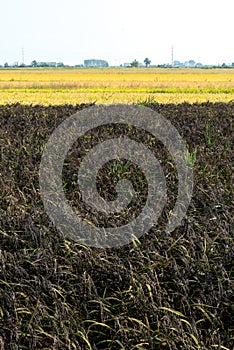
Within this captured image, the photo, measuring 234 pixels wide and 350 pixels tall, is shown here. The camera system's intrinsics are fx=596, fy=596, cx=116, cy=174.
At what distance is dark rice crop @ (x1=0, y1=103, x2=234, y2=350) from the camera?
296cm

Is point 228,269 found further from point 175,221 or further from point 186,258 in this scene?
point 175,221

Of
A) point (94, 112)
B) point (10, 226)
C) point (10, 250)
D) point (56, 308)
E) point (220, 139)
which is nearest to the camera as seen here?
point (56, 308)

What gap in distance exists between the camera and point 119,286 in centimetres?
345

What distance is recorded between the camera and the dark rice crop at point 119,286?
9.71 feet

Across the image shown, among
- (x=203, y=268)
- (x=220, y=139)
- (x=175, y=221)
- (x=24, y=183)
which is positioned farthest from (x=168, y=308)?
(x=220, y=139)

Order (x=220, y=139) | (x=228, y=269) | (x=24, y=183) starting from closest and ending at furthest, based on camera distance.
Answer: (x=228, y=269), (x=24, y=183), (x=220, y=139)

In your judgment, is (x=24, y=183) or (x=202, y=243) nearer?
(x=202, y=243)

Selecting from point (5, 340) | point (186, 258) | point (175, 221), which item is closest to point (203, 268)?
point (186, 258)

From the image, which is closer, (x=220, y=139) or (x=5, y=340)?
(x=5, y=340)

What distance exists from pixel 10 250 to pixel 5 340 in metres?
1.06

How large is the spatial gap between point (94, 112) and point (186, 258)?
25.6 ft

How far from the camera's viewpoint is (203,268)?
3479 millimetres

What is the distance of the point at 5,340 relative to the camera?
3012 mm

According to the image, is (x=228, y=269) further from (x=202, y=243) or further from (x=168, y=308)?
(x=168, y=308)
